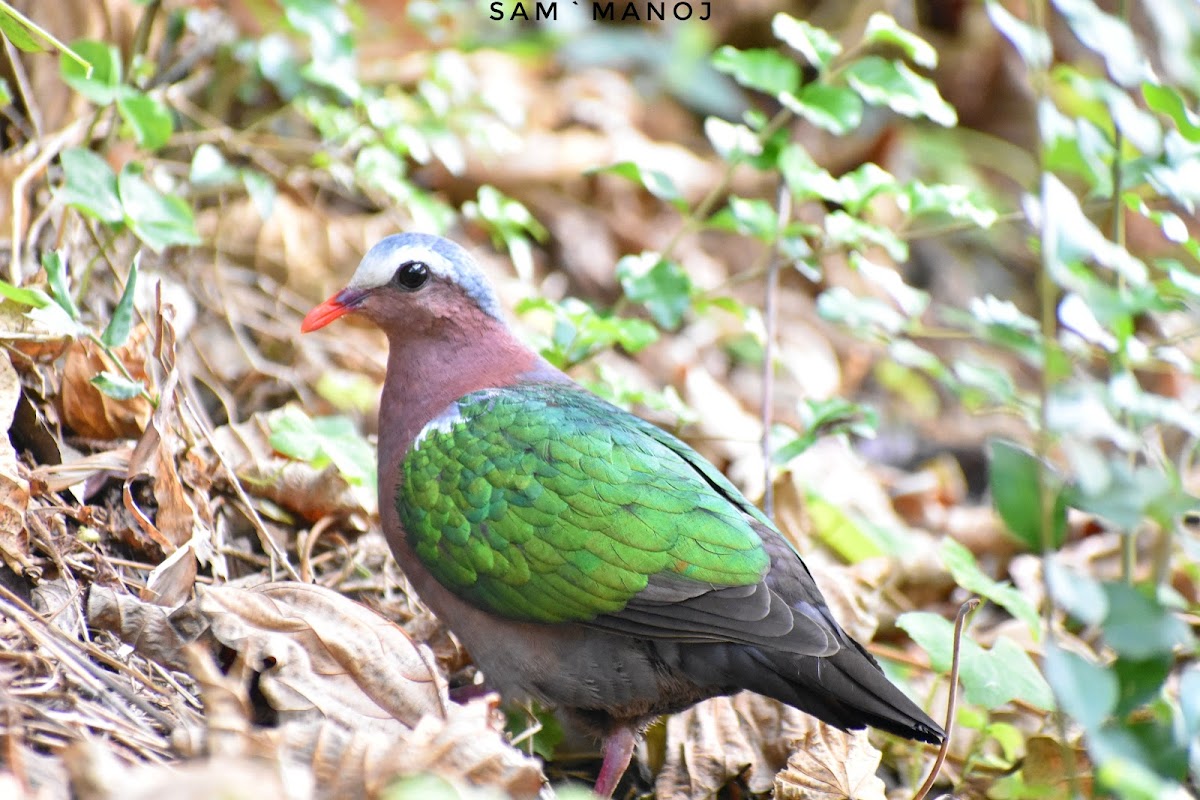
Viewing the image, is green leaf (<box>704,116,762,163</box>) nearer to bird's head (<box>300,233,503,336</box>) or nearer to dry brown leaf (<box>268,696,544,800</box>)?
bird's head (<box>300,233,503,336</box>)

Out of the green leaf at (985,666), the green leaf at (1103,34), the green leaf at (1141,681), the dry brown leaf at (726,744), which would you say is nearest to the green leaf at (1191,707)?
the green leaf at (1141,681)

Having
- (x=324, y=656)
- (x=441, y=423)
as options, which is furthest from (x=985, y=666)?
(x=324, y=656)

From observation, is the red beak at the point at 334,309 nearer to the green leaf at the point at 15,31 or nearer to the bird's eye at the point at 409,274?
the bird's eye at the point at 409,274

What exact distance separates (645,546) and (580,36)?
4.26 meters

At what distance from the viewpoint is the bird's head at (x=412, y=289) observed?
3549 mm

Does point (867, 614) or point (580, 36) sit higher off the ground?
point (580, 36)

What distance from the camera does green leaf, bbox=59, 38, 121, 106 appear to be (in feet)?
11.3

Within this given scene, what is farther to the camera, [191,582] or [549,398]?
[549,398]

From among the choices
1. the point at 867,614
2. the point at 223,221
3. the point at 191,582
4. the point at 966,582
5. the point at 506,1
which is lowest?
the point at 867,614

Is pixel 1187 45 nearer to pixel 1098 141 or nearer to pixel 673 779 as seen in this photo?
pixel 1098 141

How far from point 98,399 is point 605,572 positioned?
1587mm

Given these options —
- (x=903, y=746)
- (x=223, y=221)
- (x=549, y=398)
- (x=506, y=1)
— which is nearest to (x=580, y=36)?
(x=506, y=1)

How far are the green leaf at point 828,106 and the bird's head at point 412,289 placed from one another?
119 cm

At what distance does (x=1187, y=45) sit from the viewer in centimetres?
208
